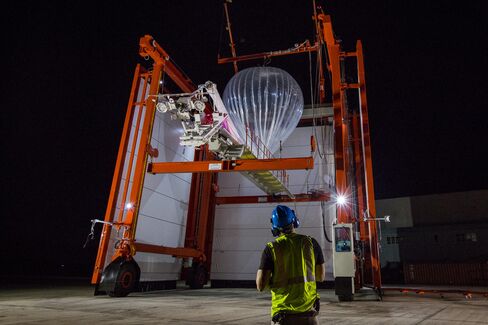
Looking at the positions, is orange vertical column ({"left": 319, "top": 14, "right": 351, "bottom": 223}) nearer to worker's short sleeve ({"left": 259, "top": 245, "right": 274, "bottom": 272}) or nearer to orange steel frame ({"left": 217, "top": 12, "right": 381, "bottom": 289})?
orange steel frame ({"left": 217, "top": 12, "right": 381, "bottom": 289})

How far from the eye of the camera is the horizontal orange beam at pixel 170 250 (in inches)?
531

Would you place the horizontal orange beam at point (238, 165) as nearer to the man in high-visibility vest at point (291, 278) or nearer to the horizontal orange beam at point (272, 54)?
the horizontal orange beam at point (272, 54)

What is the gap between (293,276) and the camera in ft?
8.87

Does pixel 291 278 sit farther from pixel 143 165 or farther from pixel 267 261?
pixel 143 165

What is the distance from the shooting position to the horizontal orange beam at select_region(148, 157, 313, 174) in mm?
12865

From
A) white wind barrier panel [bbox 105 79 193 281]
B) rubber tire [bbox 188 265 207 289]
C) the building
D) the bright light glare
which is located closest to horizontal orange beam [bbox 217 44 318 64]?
white wind barrier panel [bbox 105 79 193 281]

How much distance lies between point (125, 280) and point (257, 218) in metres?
9.89

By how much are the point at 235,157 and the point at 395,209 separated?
21.9m

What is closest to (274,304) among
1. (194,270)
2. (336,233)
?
(336,233)

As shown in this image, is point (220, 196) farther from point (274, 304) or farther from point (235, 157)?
point (274, 304)

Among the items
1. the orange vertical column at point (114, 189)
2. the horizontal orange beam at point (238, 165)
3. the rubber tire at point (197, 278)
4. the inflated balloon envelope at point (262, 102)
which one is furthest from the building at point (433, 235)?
the orange vertical column at point (114, 189)

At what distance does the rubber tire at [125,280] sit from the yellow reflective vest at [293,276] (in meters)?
10.5

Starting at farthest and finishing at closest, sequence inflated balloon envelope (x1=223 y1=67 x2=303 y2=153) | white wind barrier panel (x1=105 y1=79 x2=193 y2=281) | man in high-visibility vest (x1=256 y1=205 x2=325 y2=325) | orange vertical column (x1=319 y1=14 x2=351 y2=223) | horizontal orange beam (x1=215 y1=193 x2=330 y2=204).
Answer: horizontal orange beam (x1=215 y1=193 x2=330 y2=204) → white wind barrier panel (x1=105 y1=79 x2=193 y2=281) → inflated balloon envelope (x1=223 y1=67 x2=303 y2=153) → orange vertical column (x1=319 y1=14 x2=351 y2=223) → man in high-visibility vest (x1=256 y1=205 x2=325 y2=325)

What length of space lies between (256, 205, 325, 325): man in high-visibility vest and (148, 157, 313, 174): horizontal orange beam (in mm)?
10025
